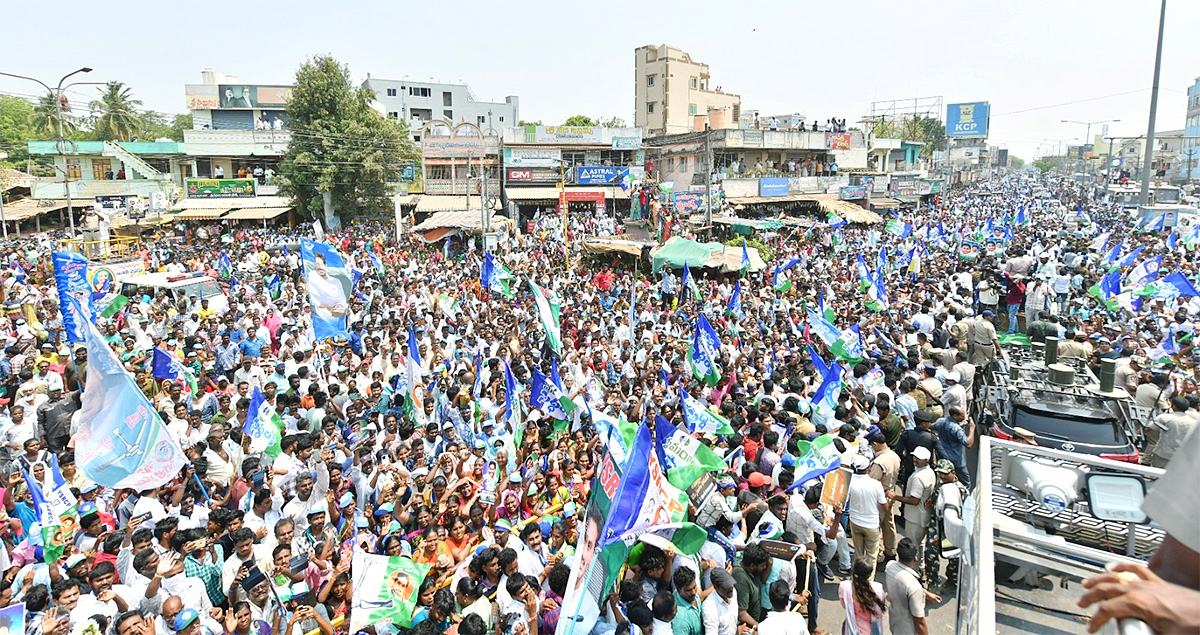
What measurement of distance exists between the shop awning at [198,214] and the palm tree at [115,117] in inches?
788

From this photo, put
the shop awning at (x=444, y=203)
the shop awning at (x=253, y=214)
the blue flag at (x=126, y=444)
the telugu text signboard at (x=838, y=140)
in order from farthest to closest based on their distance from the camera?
the telugu text signboard at (x=838, y=140) → the shop awning at (x=444, y=203) → the shop awning at (x=253, y=214) → the blue flag at (x=126, y=444)

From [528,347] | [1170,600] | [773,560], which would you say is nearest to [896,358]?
[528,347]

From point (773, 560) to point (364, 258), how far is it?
20858 mm

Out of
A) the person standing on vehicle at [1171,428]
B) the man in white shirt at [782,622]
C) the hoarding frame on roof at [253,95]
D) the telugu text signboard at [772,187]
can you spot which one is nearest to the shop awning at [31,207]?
the hoarding frame on roof at [253,95]

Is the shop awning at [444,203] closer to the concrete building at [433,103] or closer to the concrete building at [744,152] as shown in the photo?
the concrete building at [744,152]

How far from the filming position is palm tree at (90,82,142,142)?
2042 inches

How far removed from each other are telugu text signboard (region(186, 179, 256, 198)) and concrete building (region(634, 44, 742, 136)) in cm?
2800

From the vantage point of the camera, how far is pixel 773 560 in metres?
4.97

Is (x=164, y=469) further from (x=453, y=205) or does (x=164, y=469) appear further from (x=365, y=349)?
(x=453, y=205)

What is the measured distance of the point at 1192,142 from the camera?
66750mm

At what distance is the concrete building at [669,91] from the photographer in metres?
56.5

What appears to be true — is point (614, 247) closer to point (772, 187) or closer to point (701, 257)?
point (701, 257)

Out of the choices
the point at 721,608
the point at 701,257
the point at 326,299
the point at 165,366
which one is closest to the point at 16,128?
the point at 701,257

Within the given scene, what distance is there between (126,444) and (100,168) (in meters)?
46.2
